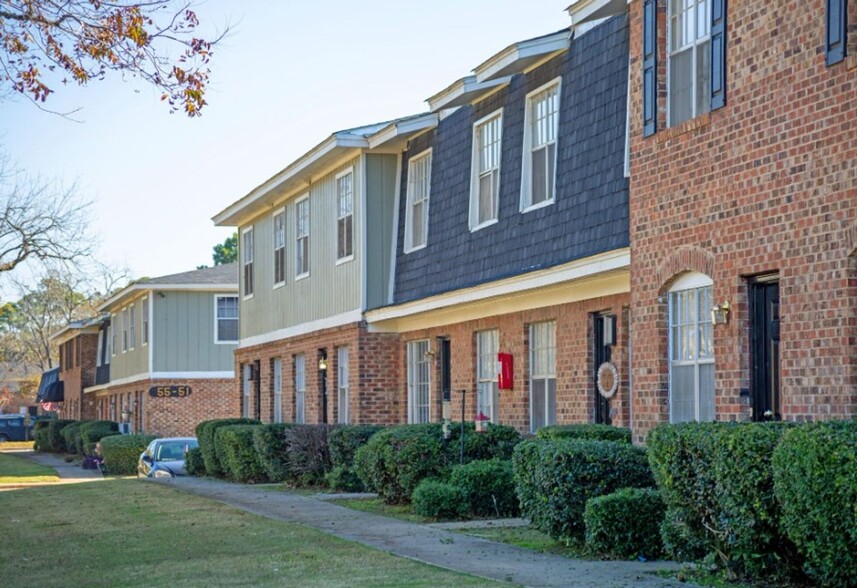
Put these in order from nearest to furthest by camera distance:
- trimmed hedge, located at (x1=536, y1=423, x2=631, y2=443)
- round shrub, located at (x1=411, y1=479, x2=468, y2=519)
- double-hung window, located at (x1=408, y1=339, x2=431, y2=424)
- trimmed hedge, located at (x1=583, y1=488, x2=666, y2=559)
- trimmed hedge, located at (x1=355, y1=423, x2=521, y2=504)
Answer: trimmed hedge, located at (x1=583, y1=488, x2=666, y2=559)
trimmed hedge, located at (x1=536, y1=423, x2=631, y2=443)
round shrub, located at (x1=411, y1=479, x2=468, y2=519)
trimmed hedge, located at (x1=355, y1=423, x2=521, y2=504)
double-hung window, located at (x1=408, y1=339, x2=431, y2=424)

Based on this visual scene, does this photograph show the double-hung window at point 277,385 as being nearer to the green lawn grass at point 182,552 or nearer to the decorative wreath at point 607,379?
the green lawn grass at point 182,552

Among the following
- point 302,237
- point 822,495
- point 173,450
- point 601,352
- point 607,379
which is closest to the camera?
point 822,495

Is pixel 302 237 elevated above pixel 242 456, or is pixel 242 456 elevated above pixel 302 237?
pixel 302 237

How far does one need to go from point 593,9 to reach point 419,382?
10213mm

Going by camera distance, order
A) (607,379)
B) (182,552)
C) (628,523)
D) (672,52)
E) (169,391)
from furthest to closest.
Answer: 1. (169,391)
2. (607,379)
3. (672,52)
4. (182,552)
5. (628,523)

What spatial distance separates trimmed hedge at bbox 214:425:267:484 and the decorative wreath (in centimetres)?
976

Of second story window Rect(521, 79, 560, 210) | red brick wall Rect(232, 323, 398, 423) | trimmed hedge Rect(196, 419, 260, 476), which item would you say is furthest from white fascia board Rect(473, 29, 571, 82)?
trimmed hedge Rect(196, 419, 260, 476)

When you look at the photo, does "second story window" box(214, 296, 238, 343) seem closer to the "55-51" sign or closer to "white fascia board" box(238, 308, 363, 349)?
the "55-51" sign

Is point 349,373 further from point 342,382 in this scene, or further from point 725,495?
point 725,495

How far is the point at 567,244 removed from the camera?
18.8 meters

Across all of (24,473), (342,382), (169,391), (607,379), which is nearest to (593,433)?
(607,379)

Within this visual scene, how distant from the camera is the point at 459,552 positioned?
13211 mm

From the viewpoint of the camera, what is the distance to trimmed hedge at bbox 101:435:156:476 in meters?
38.4

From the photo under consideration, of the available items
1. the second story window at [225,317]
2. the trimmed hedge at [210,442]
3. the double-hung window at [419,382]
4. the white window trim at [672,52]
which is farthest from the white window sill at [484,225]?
the second story window at [225,317]
